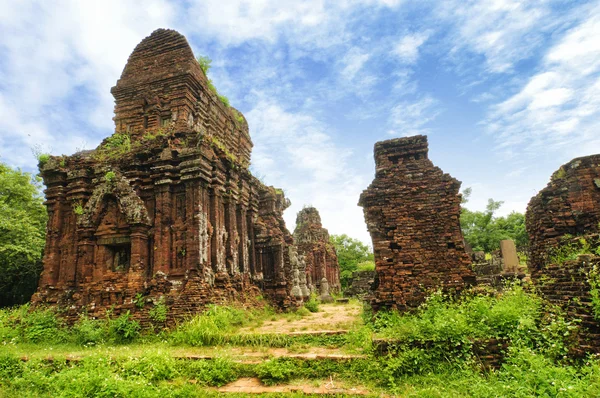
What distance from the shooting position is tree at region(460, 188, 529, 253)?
37.6 metres

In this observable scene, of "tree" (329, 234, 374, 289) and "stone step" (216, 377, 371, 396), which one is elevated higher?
"tree" (329, 234, 374, 289)

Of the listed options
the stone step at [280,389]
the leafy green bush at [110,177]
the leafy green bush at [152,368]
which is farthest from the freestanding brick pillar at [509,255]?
the leafy green bush at [110,177]

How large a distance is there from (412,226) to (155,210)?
25.6 ft

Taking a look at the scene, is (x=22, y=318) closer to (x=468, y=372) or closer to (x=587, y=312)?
(x=468, y=372)

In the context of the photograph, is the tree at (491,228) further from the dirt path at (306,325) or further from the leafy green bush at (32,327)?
the leafy green bush at (32,327)

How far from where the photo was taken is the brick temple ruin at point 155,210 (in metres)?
11.2

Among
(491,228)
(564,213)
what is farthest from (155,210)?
(491,228)

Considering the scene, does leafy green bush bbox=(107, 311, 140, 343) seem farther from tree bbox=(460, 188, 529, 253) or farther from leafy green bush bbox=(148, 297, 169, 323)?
tree bbox=(460, 188, 529, 253)

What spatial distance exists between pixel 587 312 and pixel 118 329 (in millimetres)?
10331

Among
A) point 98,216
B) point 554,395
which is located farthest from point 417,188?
point 98,216

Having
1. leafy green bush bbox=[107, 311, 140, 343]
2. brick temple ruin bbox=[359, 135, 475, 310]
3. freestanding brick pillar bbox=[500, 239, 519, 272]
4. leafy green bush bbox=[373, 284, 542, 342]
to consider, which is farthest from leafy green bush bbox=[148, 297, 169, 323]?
freestanding brick pillar bbox=[500, 239, 519, 272]

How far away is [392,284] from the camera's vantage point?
8430 mm

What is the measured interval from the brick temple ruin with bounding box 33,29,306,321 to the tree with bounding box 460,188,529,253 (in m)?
29.5

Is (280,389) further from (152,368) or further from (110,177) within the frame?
(110,177)
